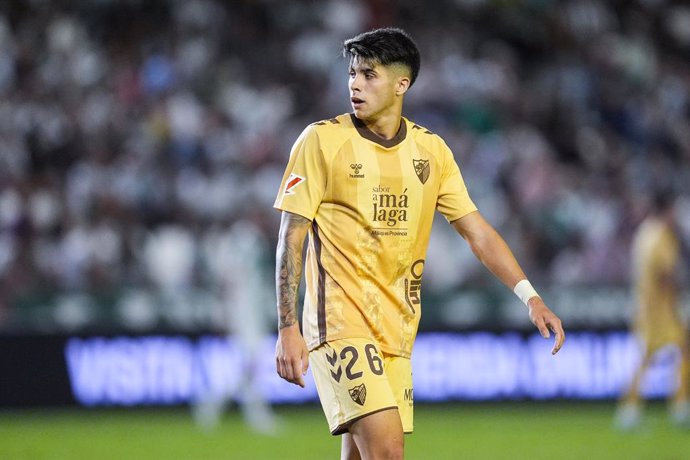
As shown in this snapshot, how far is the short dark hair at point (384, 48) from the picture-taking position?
577 cm

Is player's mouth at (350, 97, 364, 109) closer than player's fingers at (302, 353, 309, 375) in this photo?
No

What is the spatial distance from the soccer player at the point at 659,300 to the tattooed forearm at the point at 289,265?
8853 mm

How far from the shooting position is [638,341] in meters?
14.2

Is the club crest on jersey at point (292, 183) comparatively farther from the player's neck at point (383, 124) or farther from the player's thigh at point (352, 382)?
the player's thigh at point (352, 382)

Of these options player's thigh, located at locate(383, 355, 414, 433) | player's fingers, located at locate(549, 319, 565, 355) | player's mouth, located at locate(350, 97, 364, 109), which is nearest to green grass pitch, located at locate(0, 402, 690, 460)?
player's thigh, located at locate(383, 355, 414, 433)

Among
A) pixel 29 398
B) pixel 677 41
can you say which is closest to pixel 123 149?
pixel 29 398

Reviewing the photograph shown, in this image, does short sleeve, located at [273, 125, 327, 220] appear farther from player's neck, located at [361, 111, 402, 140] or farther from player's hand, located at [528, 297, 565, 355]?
player's hand, located at [528, 297, 565, 355]

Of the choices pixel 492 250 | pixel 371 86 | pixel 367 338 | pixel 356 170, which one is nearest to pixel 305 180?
pixel 356 170

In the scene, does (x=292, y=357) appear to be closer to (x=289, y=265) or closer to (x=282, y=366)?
(x=282, y=366)

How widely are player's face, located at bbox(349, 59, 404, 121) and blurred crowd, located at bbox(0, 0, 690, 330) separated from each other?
27.0 feet

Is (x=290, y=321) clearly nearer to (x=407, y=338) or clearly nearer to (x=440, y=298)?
(x=407, y=338)

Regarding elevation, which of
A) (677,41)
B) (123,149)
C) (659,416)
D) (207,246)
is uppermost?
(677,41)

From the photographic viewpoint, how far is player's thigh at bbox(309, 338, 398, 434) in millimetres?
5645

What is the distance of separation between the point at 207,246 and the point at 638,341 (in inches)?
209
